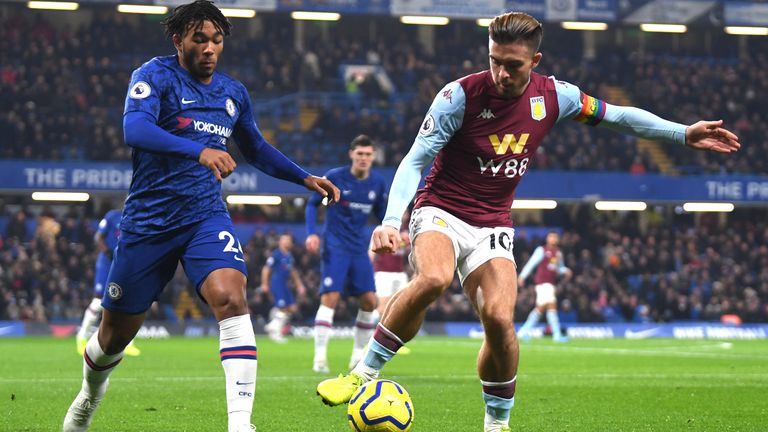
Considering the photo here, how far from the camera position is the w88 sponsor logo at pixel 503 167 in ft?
21.6

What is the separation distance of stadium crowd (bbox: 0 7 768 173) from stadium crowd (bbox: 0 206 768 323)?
7.48 ft

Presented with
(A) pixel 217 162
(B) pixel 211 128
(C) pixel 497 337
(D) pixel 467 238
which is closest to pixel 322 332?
(D) pixel 467 238

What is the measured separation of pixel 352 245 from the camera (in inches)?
539

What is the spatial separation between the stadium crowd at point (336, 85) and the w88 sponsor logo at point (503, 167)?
26.5m

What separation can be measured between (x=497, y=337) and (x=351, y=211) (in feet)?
24.9

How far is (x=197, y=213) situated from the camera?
609 centimetres

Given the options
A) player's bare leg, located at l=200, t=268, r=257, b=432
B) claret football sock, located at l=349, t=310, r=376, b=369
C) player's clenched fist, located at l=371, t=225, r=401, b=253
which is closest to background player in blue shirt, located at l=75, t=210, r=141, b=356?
claret football sock, located at l=349, t=310, r=376, b=369

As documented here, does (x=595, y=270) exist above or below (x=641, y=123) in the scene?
below

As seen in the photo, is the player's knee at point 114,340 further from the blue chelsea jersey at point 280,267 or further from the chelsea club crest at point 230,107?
the blue chelsea jersey at point 280,267

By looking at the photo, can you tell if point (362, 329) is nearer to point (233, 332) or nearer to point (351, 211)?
point (351, 211)

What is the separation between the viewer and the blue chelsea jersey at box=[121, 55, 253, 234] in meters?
6.04

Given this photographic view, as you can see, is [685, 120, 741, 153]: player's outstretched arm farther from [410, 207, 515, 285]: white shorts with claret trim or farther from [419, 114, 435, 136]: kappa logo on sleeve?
[419, 114, 435, 136]: kappa logo on sleeve

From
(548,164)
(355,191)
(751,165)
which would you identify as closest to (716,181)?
(751,165)

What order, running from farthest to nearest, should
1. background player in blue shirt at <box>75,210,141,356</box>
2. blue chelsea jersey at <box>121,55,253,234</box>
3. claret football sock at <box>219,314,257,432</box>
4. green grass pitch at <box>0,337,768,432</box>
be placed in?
background player in blue shirt at <box>75,210,141,356</box> → green grass pitch at <box>0,337,768,432</box> → blue chelsea jersey at <box>121,55,253,234</box> → claret football sock at <box>219,314,257,432</box>
